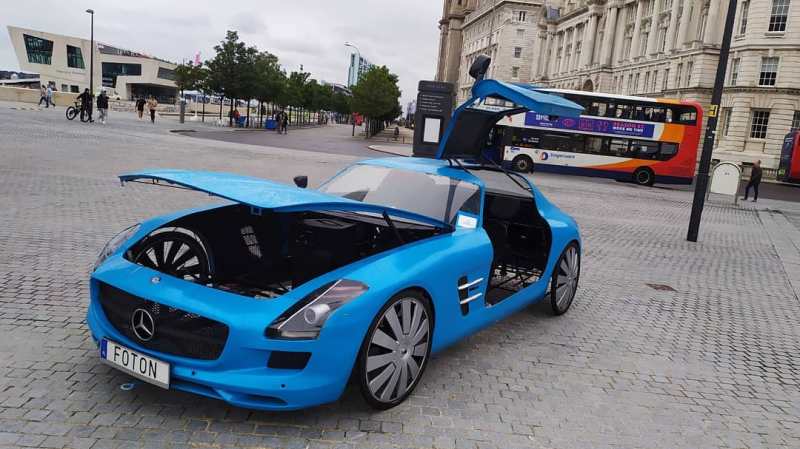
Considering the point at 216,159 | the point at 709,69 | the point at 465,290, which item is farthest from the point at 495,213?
the point at 709,69

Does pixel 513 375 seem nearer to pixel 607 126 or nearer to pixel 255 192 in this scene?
pixel 255 192

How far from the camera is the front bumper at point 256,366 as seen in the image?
3.07 m

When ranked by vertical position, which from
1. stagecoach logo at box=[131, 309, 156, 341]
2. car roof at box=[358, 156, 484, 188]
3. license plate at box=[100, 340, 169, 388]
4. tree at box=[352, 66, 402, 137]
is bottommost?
license plate at box=[100, 340, 169, 388]

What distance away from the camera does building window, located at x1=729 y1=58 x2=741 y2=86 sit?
47344mm

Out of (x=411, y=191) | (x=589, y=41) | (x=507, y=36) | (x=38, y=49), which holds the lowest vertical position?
(x=411, y=191)

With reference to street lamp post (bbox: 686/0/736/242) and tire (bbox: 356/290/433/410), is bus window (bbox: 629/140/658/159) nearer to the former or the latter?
street lamp post (bbox: 686/0/736/242)

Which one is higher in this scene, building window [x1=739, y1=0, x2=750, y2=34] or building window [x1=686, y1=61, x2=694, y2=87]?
building window [x1=739, y1=0, x2=750, y2=34]

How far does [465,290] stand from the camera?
424 centimetres

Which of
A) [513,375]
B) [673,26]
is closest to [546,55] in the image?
[673,26]

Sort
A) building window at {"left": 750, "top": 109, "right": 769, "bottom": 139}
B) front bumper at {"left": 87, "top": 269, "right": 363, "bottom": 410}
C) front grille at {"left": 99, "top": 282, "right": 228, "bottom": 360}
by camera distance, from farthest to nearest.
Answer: building window at {"left": 750, "top": 109, "right": 769, "bottom": 139}
front grille at {"left": 99, "top": 282, "right": 228, "bottom": 360}
front bumper at {"left": 87, "top": 269, "right": 363, "bottom": 410}

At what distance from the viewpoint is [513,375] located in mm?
4457

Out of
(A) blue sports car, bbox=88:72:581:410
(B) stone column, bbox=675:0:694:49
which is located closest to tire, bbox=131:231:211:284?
(A) blue sports car, bbox=88:72:581:410

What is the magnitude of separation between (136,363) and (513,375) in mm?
2564

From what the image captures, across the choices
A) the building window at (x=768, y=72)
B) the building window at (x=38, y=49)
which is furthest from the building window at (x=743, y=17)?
the building window at (x=38, y=49)
